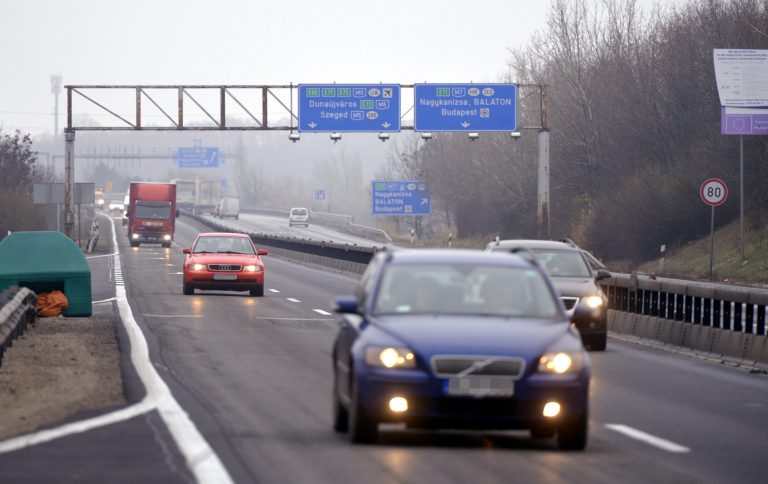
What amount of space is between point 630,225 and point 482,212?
28169mm

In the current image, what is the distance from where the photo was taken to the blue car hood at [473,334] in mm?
10062

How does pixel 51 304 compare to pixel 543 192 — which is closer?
pixel 51 304

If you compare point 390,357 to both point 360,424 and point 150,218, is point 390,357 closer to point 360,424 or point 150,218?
point 360,424

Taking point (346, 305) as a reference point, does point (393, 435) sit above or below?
below

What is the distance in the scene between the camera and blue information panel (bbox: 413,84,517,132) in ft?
184

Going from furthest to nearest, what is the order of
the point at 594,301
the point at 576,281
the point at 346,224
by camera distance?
the point at 346,224, the point at 576,281, the point at 594,301

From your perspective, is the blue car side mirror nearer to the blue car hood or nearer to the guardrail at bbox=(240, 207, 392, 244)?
the blue car hood

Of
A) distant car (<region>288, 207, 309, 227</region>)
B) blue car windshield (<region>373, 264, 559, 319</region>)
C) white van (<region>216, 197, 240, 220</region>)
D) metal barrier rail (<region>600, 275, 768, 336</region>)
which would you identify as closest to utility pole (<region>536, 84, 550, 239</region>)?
metal barrier rail (<region>600, 275, 768, 336</region>)

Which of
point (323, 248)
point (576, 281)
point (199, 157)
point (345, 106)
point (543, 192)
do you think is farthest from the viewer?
point (199, 157)

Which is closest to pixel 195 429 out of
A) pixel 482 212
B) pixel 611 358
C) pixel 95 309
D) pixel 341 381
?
pixel 341 381

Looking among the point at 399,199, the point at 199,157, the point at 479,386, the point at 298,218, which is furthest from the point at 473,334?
the point at 199,157

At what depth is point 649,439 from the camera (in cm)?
1130

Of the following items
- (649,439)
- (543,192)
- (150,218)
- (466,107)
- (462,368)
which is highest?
(466,107)

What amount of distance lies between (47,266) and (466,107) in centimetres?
3338
